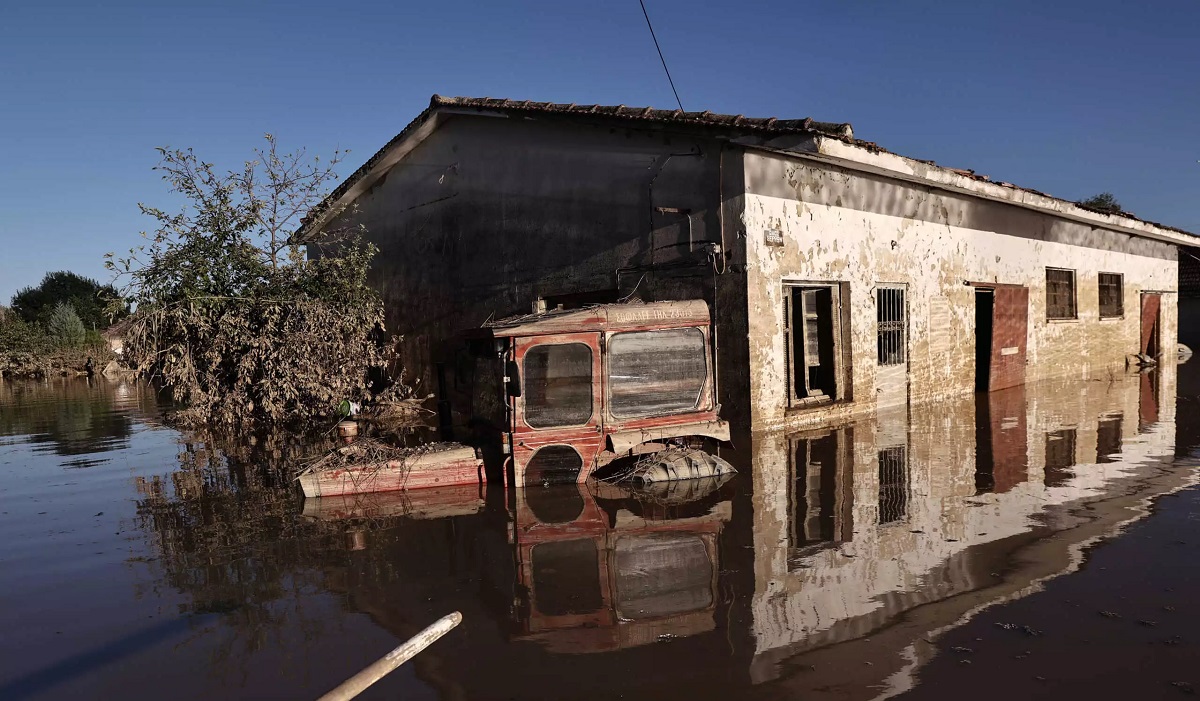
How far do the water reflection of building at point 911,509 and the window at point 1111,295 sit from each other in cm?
769

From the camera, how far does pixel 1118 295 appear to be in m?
17.9

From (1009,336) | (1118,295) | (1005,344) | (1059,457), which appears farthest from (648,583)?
(1118,295)

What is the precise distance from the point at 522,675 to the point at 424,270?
37.8 ft

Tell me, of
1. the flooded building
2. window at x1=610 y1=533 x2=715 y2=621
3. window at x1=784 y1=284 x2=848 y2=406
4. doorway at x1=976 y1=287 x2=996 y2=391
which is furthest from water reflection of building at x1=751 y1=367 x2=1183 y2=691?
doorway at x1=976 y1=287 x2=996 y2=391

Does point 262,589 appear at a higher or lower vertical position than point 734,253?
lower

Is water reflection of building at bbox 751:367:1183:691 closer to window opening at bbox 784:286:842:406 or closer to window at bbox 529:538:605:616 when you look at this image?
window opening at bbox 784:286:842:406

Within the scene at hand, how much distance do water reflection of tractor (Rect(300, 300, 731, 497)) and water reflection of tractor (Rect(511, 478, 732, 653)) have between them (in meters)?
0.35

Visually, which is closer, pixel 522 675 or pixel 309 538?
pixel 522 675

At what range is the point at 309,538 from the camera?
214 inches

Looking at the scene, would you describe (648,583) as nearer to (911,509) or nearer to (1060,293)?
(911,509)

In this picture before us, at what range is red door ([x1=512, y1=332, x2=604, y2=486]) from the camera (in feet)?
21.9

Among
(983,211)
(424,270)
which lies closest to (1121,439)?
(983,211)

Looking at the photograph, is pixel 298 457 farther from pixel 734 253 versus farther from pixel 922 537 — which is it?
pixel 922 537

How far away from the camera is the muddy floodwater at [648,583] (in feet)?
10.2
